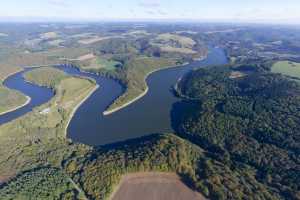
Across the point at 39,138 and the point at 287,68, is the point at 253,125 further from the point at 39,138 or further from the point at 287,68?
the point at 287,68

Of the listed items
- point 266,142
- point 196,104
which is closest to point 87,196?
point 266,142

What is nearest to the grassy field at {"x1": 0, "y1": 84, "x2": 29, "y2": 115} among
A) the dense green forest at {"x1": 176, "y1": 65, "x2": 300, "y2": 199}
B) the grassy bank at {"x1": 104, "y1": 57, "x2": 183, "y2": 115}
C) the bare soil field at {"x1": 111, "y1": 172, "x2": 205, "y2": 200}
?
the grassy bank at {"x1": 104, "y1": 57, "x2": 183, "y2": 115}

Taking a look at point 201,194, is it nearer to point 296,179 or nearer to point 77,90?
point 296,179

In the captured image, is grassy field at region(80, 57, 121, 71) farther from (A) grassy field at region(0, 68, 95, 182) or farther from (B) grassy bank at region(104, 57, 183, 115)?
(A) grassy field at region(0, 68, 95, 182)

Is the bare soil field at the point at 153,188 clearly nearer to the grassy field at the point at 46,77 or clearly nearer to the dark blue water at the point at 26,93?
the dark blue water at the point at 26,93

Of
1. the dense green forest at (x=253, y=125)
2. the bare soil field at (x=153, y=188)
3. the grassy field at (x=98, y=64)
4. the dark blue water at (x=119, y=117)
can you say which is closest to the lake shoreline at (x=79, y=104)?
the dark blue water at (x=119, y=117)

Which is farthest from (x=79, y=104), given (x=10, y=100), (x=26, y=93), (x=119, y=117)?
(x=26, y=93)
